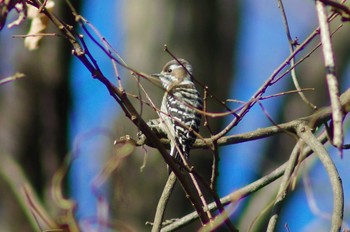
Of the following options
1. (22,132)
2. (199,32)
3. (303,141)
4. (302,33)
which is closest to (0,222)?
→ (22,132)

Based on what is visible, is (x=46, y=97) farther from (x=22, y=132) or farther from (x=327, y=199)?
(x=327, y=199)

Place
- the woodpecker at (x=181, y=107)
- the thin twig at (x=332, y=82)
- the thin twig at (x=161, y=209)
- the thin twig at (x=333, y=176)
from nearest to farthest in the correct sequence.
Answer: the thin twig at (x=332, y=82) → the thin twig at (x=333, y=176) → the thin twig at (x=161, y=209) → the woodpecker at (x=181, y=107)

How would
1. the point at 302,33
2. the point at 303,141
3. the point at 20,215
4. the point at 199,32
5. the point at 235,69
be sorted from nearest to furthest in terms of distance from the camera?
the point at 303,141
the point at 20,215
the point at 199,32
the point at 235,69
the point at 302,33

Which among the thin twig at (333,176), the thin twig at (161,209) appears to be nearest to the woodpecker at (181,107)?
the thin twig at (161,209)

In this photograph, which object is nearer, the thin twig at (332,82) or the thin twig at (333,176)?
the thin twig at (332,82)

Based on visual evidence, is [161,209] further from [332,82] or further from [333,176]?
[332,82]

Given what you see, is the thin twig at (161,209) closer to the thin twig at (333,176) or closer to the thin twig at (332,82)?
the thin twig at (333,176)

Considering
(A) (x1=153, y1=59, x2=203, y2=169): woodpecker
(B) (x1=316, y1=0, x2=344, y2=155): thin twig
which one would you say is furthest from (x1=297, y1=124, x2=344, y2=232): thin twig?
(A) (x1=153, y1=59, x2=203, y2=169): woodpecker

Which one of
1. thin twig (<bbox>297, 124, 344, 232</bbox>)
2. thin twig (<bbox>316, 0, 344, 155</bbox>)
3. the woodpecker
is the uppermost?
the woodpecker

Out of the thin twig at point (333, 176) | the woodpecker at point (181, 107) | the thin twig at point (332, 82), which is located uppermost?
the woodpecker at point (181, 107)

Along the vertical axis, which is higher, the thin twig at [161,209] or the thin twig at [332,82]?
the thin twig at [332,82]

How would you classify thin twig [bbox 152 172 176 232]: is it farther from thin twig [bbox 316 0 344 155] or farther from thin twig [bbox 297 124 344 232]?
thin twig [bbox 316 0 344 155]
